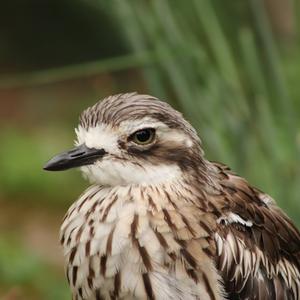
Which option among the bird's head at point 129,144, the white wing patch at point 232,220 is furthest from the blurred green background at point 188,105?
the bird's head at point 129,144

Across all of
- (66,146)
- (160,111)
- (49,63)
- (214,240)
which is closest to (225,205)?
(214,240)

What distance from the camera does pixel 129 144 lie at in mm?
4395

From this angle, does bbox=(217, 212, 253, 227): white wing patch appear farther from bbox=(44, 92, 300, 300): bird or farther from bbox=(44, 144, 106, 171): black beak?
bbox=(44, 144, 106, 171): black beak

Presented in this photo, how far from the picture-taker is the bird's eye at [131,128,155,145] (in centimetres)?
441

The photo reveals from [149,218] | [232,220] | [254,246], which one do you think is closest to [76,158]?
[149,218]

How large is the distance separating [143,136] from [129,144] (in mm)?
71

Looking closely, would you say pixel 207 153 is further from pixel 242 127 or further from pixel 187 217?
pixel 187 217

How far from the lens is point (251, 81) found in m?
5.53

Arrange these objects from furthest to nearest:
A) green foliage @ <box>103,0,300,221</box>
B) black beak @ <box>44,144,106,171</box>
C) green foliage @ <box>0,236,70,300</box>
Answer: green foliage @ <box>0,236,70,300</box> → green foliage @ <box>103,0,300,221</box> → black beak @ <box>44,144,106,171</box>

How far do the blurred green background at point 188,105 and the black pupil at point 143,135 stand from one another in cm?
98

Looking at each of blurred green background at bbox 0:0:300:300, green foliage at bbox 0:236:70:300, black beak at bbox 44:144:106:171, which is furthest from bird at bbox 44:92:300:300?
green foliage at bbox 0:236:70:300

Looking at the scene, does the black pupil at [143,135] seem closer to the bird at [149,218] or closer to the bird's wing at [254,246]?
the bird at [149,218]

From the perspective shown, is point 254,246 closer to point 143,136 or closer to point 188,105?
point 143,136

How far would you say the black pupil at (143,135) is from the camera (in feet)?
14.5
